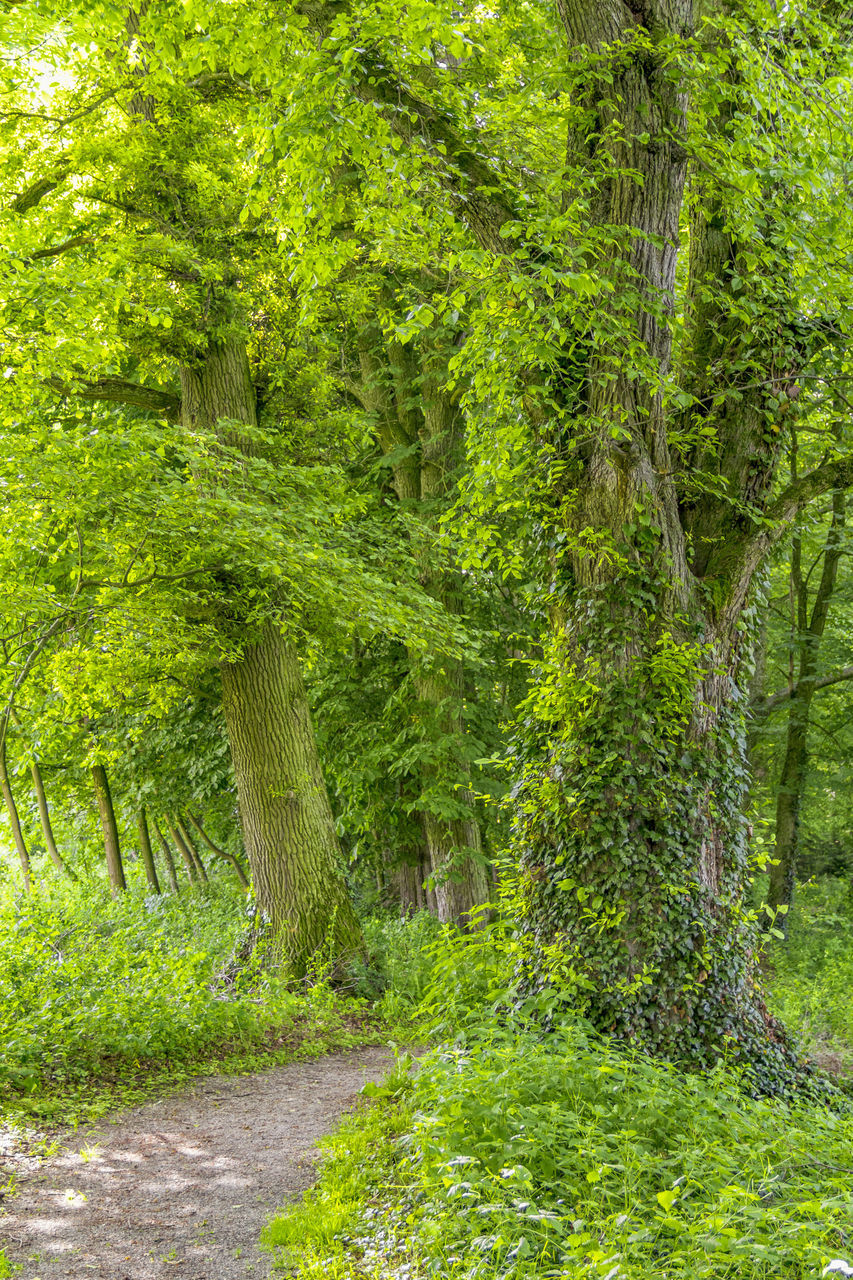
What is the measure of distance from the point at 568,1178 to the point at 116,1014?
4.89 metres

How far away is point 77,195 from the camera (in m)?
9.70

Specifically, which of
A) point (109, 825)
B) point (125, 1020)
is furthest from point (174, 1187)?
point (109, 825)

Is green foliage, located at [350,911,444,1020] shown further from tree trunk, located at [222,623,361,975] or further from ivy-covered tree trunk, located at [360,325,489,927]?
ivy-covered tree trunk, located at [360,325,489,927]

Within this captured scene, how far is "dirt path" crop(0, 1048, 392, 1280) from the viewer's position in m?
4.50

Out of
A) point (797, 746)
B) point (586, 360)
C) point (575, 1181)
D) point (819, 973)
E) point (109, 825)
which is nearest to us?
point (575, 1181)

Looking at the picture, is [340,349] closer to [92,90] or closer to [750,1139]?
[92,90]

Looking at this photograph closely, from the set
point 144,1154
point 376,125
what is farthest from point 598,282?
point 144,1154

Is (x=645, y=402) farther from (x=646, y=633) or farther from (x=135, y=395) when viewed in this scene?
(x=135, y=395)

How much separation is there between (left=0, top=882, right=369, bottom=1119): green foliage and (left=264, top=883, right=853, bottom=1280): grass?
7.60 ft

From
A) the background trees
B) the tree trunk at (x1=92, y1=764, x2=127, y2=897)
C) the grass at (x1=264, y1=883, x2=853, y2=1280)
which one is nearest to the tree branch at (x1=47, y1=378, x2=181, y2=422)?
the background trees

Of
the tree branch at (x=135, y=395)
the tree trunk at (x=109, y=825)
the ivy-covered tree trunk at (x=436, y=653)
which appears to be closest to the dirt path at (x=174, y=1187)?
the ivy-covered tree trunk at (x=436, y=653)

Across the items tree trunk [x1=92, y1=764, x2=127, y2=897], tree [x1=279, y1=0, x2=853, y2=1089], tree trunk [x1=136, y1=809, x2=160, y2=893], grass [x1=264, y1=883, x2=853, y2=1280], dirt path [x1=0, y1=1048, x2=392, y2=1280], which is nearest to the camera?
grass [x1=264, y1=883, x2=853, y2=1280]

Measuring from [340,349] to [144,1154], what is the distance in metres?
10.2

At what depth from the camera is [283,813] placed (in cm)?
1072
